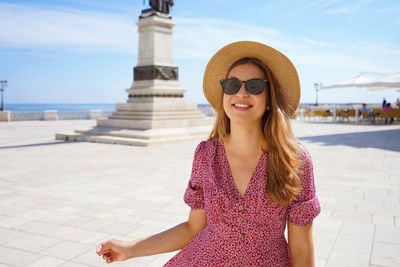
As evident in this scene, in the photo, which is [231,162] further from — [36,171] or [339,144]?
[339,144]

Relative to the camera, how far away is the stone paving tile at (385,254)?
10.4 ft

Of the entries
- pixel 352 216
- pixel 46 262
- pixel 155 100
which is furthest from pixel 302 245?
pixel 155 100

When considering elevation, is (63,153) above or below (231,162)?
below

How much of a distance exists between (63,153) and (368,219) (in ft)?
26.9

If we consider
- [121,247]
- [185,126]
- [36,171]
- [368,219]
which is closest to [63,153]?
[36,171]

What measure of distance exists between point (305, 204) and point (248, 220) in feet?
0.91

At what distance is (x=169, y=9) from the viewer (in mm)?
15172

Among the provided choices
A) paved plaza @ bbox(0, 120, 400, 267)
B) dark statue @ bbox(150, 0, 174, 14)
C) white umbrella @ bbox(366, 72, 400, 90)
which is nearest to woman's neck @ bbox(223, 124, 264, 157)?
paved plaza @ bbox(0, 120, 400, 267)

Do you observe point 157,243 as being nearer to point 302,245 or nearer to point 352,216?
point 302,245

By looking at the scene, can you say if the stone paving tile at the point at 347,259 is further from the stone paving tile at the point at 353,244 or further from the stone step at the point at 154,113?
the stone step at the point at 154,113

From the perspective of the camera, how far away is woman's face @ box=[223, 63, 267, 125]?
1.75 m

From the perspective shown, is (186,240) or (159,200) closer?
(186,240)

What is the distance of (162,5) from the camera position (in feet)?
48.8

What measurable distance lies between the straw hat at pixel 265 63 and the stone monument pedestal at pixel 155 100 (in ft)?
36.0
